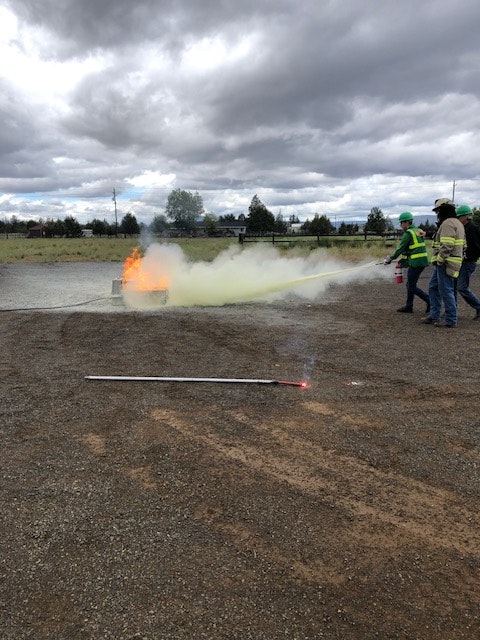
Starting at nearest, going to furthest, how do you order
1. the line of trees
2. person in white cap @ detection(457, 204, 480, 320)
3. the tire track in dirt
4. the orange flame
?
the tire track in dirt
person in white cap @ detection(457, 204, 480, 320)
the orange flame
the line of trees

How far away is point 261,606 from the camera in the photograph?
228 centimetres

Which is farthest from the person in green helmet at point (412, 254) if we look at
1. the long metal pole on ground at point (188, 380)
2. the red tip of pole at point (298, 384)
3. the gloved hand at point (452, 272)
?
the long metal pole on ground at point (188, 380)

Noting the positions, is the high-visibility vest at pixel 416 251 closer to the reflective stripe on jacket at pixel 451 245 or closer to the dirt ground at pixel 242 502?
the reflective stripe on jacket at pixel 451 245

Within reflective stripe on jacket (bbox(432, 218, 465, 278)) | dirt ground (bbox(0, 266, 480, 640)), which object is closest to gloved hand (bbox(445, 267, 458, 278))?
reflective stripe on jacket (bbox(432, 218, 465, 278))

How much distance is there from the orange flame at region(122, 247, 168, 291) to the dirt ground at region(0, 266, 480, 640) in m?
5.49

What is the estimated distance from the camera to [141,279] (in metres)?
11.8

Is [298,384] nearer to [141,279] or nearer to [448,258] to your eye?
[448,258]

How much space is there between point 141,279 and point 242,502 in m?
9.38

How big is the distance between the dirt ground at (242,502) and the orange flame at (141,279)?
549cm

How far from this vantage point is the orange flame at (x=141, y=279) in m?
11.6

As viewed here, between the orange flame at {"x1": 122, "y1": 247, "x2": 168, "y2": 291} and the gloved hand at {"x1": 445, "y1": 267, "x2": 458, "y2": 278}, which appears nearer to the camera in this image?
the gloved hand at {"x1": 445, "y1": 267, "x2": 458, "y2": 278}

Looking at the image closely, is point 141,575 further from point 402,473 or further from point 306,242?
point 306,242

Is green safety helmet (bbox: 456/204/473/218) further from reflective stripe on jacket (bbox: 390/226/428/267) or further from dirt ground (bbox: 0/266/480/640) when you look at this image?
dirt ground (bbox: 0/266/480/640)

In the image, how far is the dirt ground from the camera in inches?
88.7
